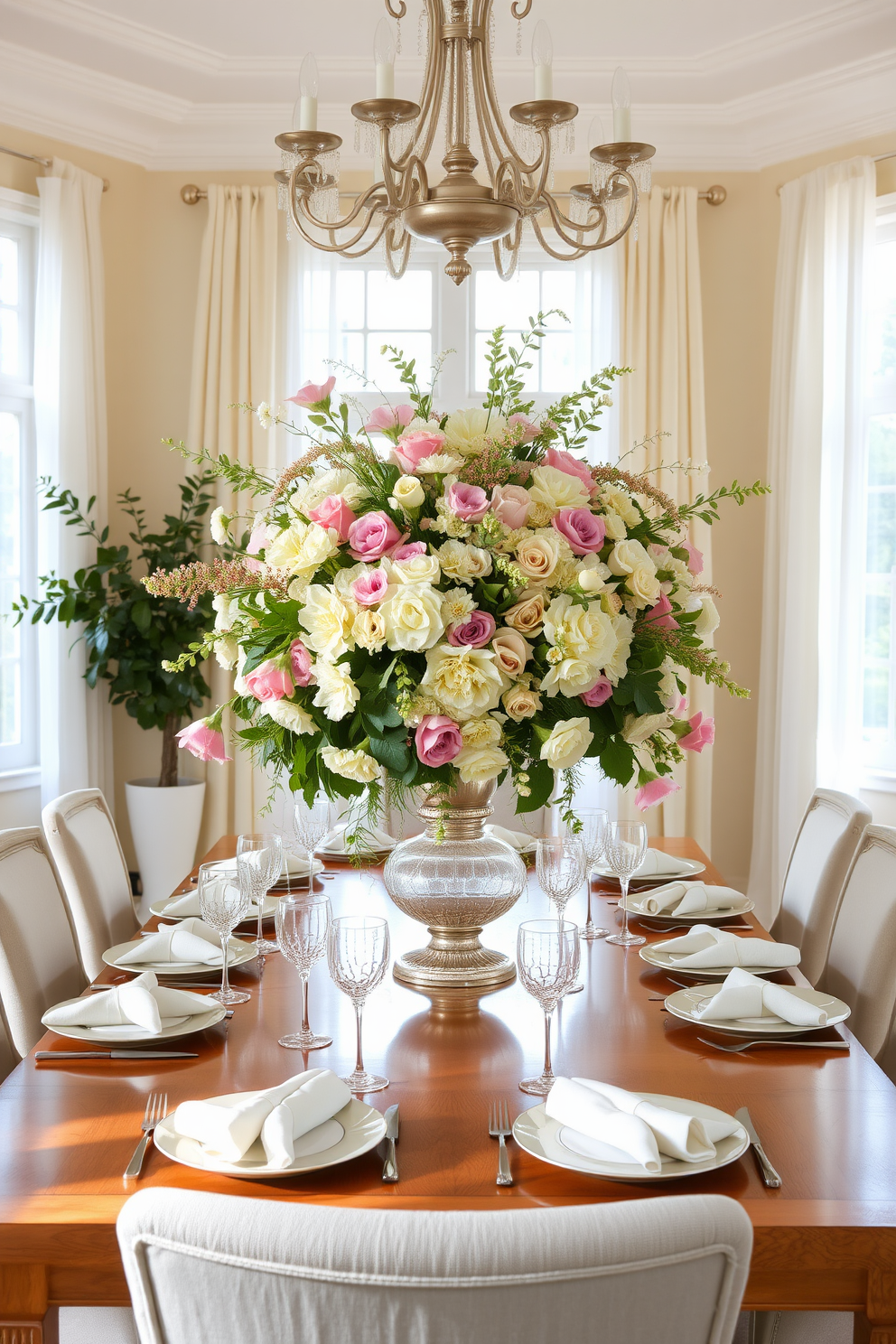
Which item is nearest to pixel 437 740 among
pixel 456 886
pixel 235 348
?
pixel 456 886

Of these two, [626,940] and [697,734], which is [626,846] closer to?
[626,940]

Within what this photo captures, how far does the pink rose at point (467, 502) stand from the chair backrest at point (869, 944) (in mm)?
955

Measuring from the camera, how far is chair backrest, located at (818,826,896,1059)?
6.21 feet

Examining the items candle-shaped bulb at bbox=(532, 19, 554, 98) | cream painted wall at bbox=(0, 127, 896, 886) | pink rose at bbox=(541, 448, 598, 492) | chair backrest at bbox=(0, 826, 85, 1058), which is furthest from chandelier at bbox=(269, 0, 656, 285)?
cream painted wall at bbox=(0, 127, 896, 886)

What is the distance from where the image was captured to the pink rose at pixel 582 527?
5.32ft

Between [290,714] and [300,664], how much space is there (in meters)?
0.07

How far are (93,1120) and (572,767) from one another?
2.68ft

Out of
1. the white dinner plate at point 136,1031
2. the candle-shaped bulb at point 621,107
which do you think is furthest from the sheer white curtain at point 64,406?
the white dinner plate at point 136,1031

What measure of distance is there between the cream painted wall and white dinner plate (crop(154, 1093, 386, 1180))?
11.8 ft

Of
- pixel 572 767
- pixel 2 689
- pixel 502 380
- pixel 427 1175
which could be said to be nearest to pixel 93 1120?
pixel 427 1175

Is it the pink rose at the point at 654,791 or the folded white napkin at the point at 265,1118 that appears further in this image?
the pink rose at the point at 654,791

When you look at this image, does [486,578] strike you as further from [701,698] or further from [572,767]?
[701,698]

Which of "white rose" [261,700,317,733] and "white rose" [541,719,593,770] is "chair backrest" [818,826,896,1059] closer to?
"white rose" [541,719,593,770]

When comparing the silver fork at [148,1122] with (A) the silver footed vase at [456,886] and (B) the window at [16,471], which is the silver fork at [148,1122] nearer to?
(A) the silver footed vase at [456,886]
